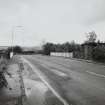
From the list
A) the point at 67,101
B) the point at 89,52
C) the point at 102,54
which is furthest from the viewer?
the point at 89,52

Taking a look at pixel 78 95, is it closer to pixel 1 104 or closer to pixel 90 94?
pixel 90 94

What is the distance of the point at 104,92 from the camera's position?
881cm

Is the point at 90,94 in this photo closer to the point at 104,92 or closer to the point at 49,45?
the point at 104,92

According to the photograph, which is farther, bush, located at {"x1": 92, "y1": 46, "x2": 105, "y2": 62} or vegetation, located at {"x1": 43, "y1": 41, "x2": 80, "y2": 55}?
vegetation, located at {"x1": 43, "y1": 41, "x2": 80, "y2": 55}

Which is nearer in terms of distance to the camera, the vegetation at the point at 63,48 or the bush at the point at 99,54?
the bush at the point at 99,54

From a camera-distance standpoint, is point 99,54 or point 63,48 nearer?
point 99,54

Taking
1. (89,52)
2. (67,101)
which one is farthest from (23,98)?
(89,52)

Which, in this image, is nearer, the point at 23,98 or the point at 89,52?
the point at 23,98

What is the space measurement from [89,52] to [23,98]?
29.1 metres

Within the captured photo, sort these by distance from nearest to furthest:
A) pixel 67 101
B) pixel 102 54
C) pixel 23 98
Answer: pixel 67 101 → pixel 23 98 → pixel 102 54

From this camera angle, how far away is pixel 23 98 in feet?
26.3

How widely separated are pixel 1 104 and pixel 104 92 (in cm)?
443

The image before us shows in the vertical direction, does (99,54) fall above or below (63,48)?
below

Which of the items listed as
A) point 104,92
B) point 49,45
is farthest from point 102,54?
point 49,45
